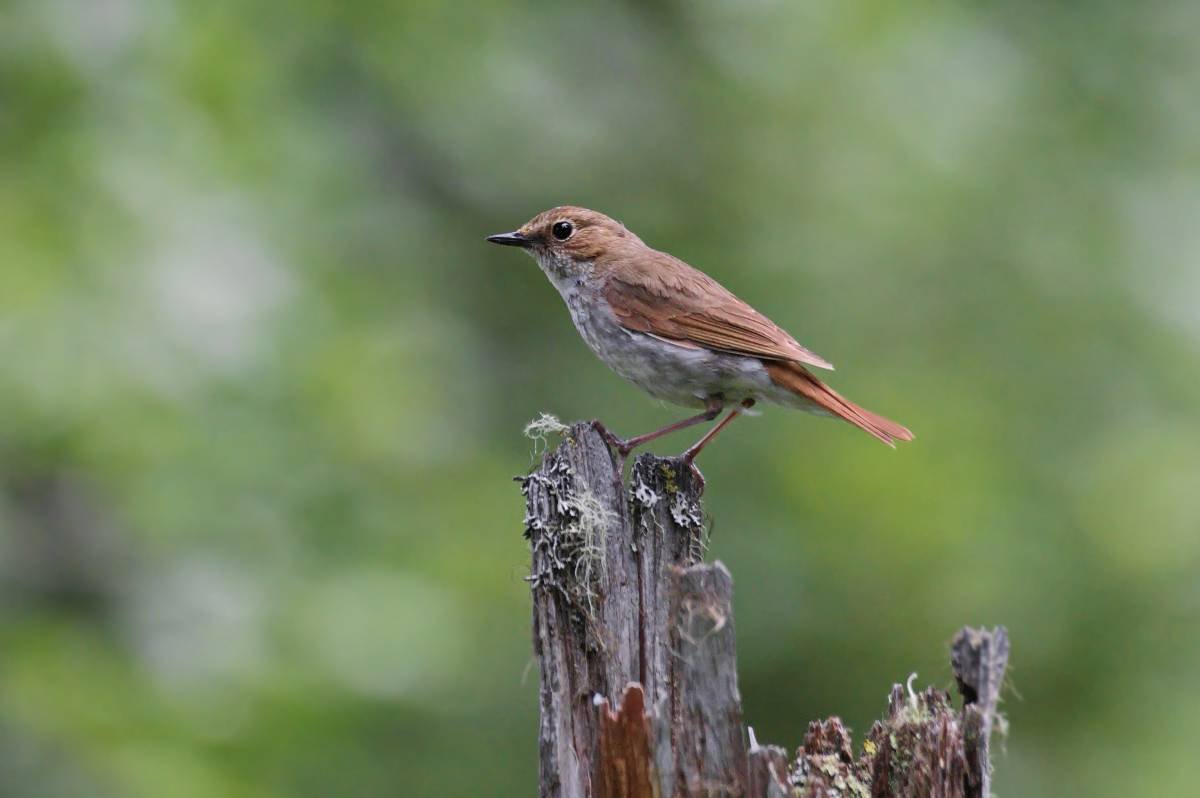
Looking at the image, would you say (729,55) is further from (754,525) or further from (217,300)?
(217,300)

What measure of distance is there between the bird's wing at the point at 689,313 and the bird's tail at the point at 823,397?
5 cm

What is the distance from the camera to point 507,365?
28.2 ft

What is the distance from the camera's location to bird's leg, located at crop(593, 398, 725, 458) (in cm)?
388

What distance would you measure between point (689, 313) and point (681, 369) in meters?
0.26

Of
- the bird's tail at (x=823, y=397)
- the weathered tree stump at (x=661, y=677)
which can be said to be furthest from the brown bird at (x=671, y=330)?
the weathered tree stump at (x=661, y=677)

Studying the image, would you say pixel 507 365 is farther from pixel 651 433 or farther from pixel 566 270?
pixel 651 433

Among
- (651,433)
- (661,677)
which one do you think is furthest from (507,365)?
(661,677)

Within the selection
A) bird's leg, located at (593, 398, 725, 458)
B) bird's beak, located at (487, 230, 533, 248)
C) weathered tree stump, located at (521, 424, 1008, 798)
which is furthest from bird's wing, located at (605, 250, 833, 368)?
weathered tree stump, located at (521, 424, 1008, 798)

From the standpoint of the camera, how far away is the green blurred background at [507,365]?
5590 mm

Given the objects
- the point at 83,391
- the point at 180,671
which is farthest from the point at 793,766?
the point at 83,391

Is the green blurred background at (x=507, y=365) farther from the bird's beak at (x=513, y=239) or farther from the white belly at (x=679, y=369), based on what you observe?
the white belly at (x=679, y=369)

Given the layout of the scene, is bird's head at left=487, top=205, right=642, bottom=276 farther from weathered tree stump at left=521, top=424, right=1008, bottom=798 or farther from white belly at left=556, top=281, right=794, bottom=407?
weathered tree stump at left=521, top=424, right=1008, bottom=798

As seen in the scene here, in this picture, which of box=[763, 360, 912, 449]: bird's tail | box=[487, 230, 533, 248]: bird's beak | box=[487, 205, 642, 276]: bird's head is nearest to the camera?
box=[763, 360, 912, 449]: bird's tail

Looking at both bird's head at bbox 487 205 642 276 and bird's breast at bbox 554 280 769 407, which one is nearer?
bird's breast at bbox 554 280 769 407
